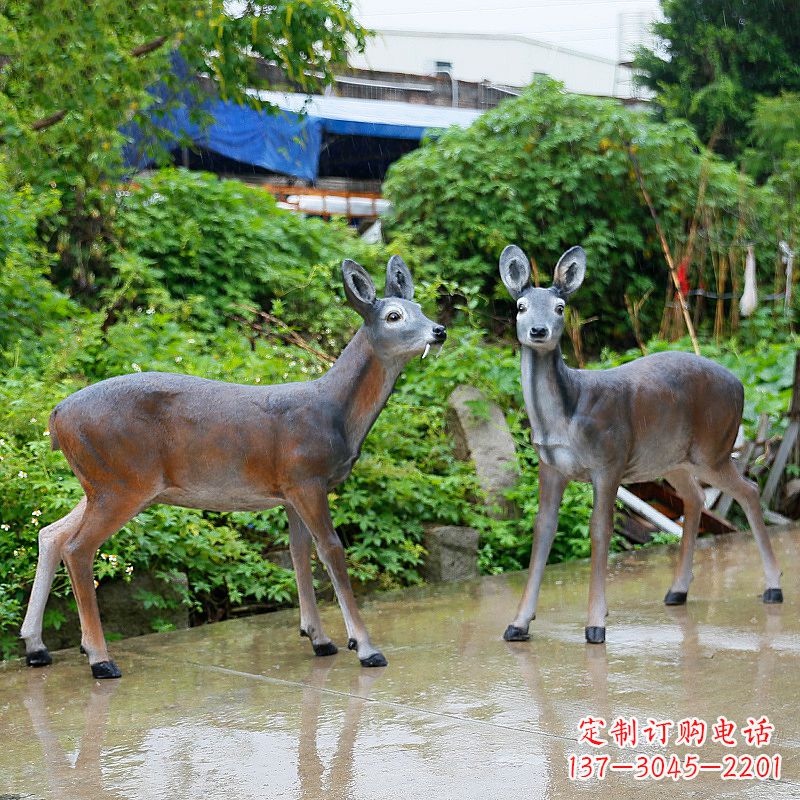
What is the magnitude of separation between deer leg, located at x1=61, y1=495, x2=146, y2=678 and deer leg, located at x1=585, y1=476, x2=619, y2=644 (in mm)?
2182

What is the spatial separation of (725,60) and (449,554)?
61.9ft

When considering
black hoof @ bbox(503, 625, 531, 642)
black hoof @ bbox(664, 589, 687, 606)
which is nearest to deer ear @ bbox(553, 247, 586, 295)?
black hoof @ bbox(503, 625, 531, 642)

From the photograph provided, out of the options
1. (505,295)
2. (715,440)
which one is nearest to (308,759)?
(715,440)

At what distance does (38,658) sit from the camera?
520 cm

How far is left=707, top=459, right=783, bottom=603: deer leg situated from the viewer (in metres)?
6.18

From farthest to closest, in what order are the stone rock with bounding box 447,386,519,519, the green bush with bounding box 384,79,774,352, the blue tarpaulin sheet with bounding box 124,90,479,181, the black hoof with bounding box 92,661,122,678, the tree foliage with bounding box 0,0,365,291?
the blue tarpaulin sheet with bounding box 124,90,479,181, the green bush with bounding box 384,79,774,352, the stone rock with bounding box 447,386,519,519, the tree foliage with bounding box 0,0,365,291, the black hoof with bounding box 92,661,122,678

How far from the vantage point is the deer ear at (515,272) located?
18.1ft

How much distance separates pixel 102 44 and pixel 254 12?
1123 mm

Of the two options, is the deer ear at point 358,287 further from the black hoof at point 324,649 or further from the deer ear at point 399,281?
the black hoof at point 324,649

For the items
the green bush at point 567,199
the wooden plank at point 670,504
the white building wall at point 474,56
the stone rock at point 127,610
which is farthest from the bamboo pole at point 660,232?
the white building wall at point 474,56

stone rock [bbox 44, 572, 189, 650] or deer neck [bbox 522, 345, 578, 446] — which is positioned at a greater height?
deer neck [bbox 522, 345, 578, 446]

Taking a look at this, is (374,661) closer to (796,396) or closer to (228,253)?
(796,396)

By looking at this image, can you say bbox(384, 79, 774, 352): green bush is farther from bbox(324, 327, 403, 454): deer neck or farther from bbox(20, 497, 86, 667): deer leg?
bbox(20, 497, 86, 667): deer leg

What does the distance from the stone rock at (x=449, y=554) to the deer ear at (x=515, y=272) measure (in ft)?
7.55
